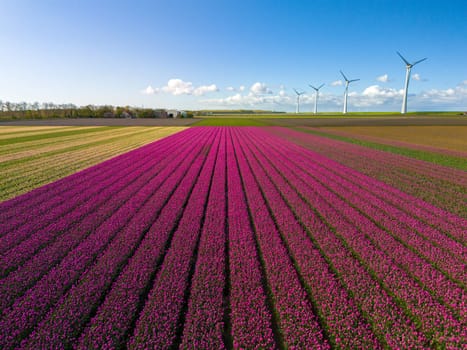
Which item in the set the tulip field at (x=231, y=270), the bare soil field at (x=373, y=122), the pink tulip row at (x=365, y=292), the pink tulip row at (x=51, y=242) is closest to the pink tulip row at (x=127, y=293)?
the tulip field at (x=231, y=270)

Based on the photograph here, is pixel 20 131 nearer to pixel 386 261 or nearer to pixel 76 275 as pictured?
pixel 76 275

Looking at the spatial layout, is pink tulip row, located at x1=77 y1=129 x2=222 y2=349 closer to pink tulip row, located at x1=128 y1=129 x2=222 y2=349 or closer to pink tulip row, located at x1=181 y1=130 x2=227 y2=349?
pink tulip row, located at x1=128 y1=129 x2=222 y2=349

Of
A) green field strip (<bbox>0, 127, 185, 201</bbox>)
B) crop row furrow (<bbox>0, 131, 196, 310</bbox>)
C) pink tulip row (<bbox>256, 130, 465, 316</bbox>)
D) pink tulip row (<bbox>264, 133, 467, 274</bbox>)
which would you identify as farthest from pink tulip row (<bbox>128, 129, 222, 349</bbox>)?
green field strip (<bbox>0, 127, 185, 201</bbox>)

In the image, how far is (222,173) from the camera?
12242mm

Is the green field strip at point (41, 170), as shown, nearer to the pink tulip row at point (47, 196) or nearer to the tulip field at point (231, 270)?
the pink tulip row at point (47, 196)

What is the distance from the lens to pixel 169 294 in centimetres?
401

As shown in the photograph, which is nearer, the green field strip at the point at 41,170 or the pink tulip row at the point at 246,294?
the pink tulip row at the point at 246,294

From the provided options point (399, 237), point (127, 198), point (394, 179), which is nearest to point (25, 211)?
point (127, 198)

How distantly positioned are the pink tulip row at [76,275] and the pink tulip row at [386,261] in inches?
206

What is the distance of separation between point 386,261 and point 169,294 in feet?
14.7

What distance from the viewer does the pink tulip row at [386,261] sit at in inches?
139

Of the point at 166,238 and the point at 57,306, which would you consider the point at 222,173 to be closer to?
the point at 166,238

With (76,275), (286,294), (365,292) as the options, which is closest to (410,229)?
(365,292)

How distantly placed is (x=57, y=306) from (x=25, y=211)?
553cm
